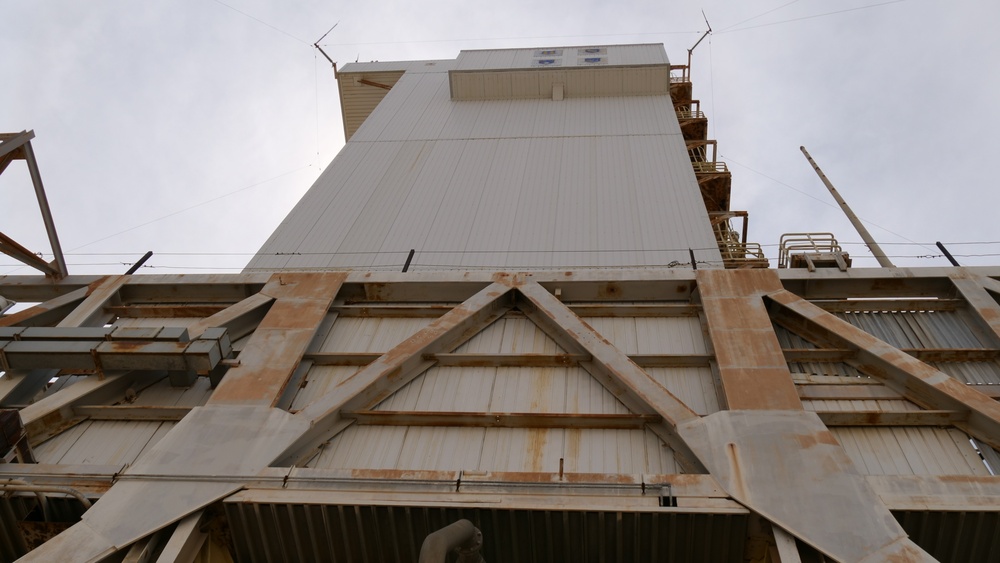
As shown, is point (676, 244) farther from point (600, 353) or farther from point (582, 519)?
point (582, 519)

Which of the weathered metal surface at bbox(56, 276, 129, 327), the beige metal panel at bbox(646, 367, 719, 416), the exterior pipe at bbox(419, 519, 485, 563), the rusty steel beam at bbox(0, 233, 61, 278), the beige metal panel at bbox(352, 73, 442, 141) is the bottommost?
the exterior pipe at bbox(419, 519, 485, 563)

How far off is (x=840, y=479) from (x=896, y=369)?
265 centimetres

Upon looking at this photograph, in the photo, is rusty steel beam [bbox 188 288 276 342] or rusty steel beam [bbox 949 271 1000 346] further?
rusty steel beam [bbox 188 288 276 342]

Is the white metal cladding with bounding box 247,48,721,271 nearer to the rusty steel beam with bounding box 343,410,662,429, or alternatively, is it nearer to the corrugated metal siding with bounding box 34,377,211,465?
the corrugated metal siding with bounding box 34,377,211,465

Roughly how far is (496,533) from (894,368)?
5.63 metres

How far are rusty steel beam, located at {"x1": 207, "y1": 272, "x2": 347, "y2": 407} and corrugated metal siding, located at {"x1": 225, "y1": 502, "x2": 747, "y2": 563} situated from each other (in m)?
1.81

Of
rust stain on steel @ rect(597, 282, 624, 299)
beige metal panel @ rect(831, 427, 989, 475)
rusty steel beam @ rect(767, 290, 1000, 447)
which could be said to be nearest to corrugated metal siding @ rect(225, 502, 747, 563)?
beige metal panel @ rect(831, 427, 989, 475)

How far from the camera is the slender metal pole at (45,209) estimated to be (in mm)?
12875

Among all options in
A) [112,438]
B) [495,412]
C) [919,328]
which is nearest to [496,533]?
[495,412]

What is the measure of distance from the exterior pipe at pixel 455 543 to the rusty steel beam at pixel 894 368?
587cm

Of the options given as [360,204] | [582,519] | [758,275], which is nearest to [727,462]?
[582,519]

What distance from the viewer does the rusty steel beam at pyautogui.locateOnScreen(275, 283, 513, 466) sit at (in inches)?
350

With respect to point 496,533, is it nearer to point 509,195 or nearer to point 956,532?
point 956,532

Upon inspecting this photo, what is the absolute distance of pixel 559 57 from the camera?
25.5 meters
